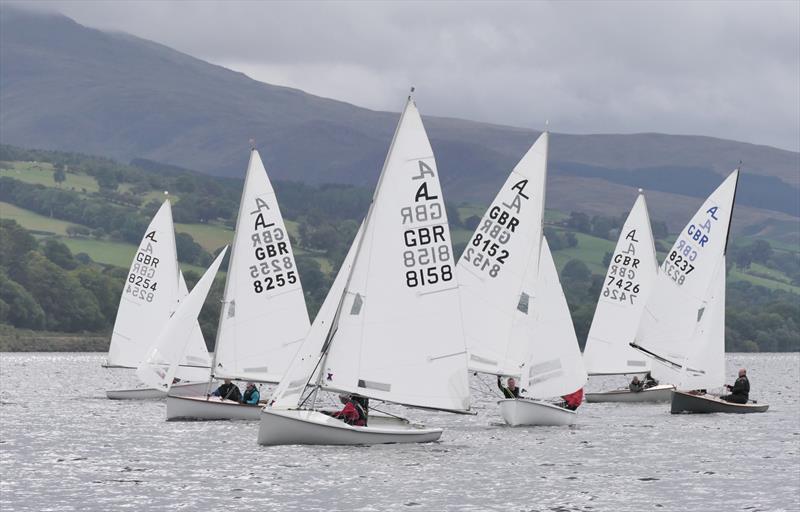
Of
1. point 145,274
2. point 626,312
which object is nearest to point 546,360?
point 626,312

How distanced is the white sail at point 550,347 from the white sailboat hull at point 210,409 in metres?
10.4

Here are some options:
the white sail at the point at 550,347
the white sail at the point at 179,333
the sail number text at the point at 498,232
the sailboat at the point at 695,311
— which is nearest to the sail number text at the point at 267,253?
the white sail at the point at 179,333

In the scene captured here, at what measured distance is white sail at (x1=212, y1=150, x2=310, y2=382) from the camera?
53219mm

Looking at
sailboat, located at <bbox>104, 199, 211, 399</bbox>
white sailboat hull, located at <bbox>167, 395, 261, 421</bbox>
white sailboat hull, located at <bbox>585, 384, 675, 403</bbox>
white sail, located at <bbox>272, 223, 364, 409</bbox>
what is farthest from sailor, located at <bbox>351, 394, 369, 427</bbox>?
white sailboat hull, located at <bbox>585, 384, 675, 403</bbox>

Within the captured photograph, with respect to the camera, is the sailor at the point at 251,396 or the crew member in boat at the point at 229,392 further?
the crew member in boat at the point at 229,392

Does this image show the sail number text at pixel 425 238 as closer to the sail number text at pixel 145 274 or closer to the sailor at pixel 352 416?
the sailor at pixel 352 416

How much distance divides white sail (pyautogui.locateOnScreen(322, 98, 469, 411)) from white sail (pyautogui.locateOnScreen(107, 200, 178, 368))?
28.2m

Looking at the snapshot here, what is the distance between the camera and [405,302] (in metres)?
40.9

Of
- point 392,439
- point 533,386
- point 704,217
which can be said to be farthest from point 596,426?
point 392,439

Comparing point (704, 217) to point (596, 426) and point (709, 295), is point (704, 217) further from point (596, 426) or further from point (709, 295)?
point (596, 426)

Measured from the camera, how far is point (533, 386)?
166ft

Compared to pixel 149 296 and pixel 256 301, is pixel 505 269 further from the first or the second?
pixel 149 296

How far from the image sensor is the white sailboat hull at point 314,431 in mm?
39656

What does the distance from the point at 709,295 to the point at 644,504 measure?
27.0 metres
